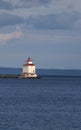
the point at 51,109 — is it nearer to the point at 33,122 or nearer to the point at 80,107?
the point at 80,107

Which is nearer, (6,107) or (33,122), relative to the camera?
(33,122)

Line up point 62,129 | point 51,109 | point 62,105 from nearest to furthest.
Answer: point 62,129 < point 51,109 < point 62,105

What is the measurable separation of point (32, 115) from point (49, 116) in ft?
7.13

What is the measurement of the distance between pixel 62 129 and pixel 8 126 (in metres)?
5.64

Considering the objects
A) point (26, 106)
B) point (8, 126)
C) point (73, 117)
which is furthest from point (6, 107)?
point (8, 126)

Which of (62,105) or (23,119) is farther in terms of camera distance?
(62,105)

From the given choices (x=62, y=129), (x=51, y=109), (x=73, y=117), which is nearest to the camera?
(x=62, y=129)

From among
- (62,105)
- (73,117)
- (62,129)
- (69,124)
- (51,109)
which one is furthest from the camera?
(62,105)

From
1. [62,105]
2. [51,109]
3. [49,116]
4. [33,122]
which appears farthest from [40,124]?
[62,105]

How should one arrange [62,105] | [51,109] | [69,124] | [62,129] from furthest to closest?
[62,105], [51,109], [69,124], [62,129]

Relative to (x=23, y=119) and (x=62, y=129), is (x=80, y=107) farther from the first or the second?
(x=62, y=129)

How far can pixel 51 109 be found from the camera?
79.1m

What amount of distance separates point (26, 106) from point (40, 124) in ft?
67.1

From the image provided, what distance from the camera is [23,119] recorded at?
2630 inches
